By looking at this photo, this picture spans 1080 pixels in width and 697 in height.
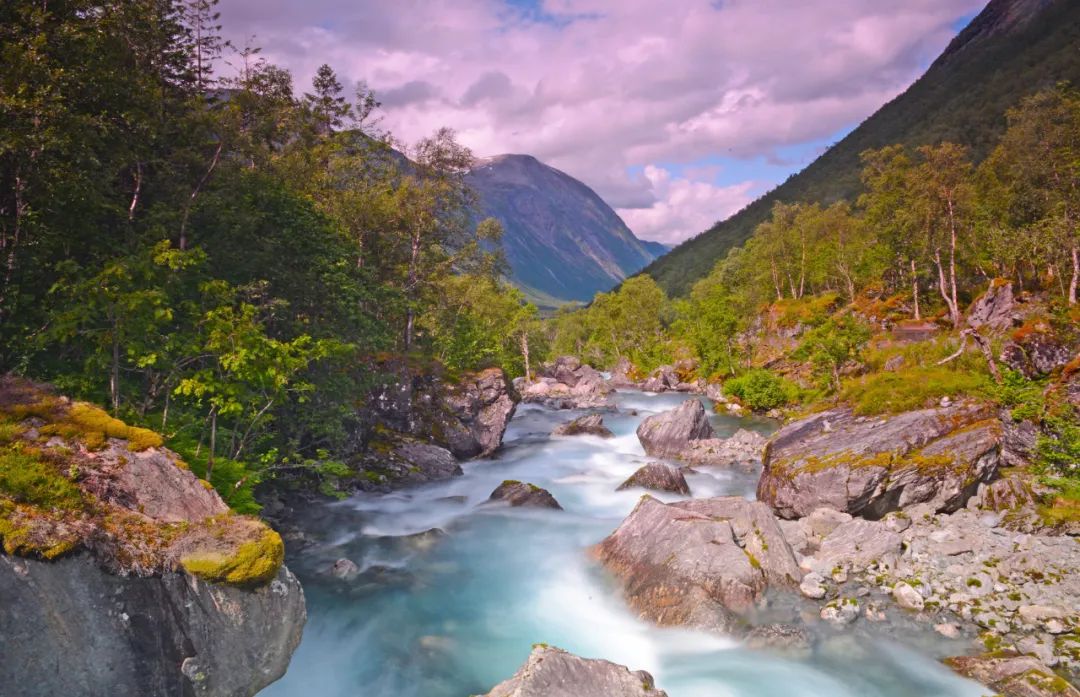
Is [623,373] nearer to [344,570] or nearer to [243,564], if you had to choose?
[344,570]

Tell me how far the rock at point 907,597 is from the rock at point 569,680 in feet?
31.0

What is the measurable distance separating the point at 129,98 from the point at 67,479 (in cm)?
1312

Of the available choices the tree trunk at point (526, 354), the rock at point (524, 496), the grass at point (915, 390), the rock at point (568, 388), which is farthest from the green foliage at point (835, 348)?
the tree trunk at point (526, 354)

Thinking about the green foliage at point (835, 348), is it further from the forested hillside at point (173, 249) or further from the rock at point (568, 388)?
the forested hillside at point (173, 249)

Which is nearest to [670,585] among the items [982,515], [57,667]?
[982,515]

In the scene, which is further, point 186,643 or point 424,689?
point 424,689

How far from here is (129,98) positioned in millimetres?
17078

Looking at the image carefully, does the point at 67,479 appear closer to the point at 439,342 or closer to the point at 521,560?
the point at 521,560

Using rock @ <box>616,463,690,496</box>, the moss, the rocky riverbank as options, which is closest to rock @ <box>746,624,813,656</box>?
the rocky riverbank

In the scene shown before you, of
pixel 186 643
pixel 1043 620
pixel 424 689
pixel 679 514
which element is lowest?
pixel 424 689

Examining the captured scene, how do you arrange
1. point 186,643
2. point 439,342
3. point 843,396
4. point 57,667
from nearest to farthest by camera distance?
1. point 57,667
2. point 186,643
3. point 843,396
4. point 439,342

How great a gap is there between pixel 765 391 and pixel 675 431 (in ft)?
67.4

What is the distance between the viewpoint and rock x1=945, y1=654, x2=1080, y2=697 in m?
11.6

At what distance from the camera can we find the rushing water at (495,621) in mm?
14086
